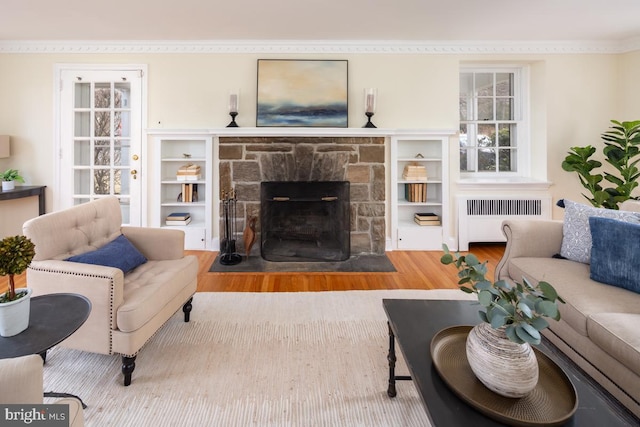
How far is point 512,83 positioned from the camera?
4703 millimetres

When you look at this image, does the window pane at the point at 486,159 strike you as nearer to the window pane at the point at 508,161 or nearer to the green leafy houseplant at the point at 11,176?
the window pane at the point at 508,161

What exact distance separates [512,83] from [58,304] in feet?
17.8

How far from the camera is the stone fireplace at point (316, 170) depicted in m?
4.16

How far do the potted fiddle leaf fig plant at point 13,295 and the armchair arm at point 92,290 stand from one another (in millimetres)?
344

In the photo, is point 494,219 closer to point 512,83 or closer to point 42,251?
point 512,83

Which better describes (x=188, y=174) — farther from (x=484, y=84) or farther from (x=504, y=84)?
(x=504, y=84)

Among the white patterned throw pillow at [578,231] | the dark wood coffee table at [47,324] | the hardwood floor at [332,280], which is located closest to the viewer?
the dark wood coffee table at [47,324]

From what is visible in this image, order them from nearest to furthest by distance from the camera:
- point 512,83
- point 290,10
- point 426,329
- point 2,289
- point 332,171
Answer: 1. point 426,329
2. point 2,289
3. point 290,10
4. point 332,171
5. point 512,83

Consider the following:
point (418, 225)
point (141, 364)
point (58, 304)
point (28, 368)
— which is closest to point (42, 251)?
point (58, 304)

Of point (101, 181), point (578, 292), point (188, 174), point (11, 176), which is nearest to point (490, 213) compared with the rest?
point (578, 292)

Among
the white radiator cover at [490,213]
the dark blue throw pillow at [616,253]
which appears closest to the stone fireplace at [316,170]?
the white radiator cover at [490,213]

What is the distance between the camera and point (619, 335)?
1441 mm

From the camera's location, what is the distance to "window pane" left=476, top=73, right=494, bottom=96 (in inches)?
184

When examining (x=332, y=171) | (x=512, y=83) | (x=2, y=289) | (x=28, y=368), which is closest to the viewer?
(x=28, y=368)
